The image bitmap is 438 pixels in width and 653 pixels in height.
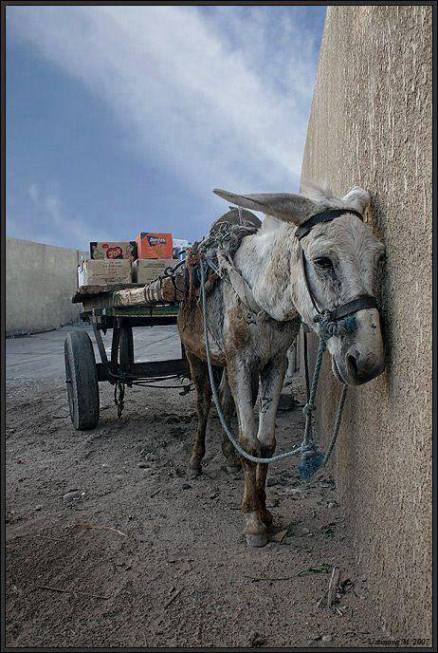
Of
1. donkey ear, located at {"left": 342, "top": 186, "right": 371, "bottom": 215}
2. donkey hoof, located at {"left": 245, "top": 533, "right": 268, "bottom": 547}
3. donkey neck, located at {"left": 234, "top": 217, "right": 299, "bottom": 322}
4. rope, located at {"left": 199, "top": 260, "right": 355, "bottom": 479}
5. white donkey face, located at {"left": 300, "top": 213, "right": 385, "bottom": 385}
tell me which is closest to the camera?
white donkey face, located at {"left": 300, "top": 213, "right": 385, "bottom": 385}

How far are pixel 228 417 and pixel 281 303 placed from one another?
6.99 feet

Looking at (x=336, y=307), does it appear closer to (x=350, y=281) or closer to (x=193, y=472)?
(x=350, y=281)

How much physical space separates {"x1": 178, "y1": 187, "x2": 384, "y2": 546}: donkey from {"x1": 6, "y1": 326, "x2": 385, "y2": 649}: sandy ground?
0.29 m

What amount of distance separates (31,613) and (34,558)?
47 cm

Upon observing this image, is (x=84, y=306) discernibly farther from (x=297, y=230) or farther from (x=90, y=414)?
(x=297, y=230)

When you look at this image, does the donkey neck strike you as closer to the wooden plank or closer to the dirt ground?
the dirt ground

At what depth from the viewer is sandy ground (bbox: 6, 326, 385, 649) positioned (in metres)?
2.03

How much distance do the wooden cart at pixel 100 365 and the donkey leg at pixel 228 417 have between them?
0.80 metres

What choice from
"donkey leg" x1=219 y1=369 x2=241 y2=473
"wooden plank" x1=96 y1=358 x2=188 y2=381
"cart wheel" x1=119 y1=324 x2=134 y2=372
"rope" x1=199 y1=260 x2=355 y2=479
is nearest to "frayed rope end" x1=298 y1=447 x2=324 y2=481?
"rope" x1=199 y1=260 x2=355 y2=479

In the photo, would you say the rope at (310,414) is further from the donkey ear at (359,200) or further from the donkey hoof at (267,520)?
the donkey ear at (359,200)

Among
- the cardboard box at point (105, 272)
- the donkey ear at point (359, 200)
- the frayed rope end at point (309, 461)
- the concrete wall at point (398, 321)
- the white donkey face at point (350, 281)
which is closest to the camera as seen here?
the concrete wall at point (398, 321)

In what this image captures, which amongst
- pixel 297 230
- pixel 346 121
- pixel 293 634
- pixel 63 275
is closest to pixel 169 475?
pixel 293 634

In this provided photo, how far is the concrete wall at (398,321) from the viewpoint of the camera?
1493 millimetres

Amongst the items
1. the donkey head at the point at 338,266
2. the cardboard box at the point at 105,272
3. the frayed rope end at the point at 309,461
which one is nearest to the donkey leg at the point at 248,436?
the frayed rope end at the point at 309,461
